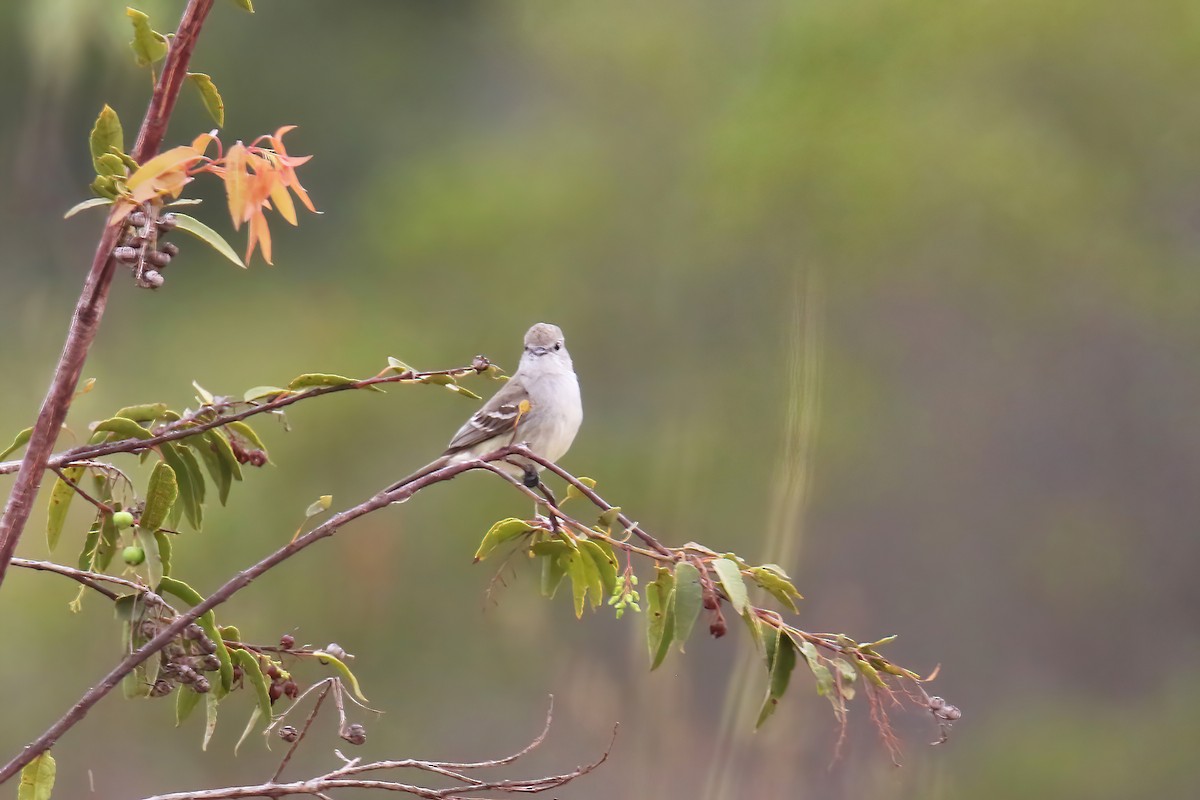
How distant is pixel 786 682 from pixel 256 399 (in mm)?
796

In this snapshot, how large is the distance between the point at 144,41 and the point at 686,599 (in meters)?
0.90

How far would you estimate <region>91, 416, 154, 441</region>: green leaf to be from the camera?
72.7 inches

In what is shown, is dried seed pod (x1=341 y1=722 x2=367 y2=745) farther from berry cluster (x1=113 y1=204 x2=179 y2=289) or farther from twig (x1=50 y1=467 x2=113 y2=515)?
berry cluster (x1=113 y1=204 x2=179 y2=289)

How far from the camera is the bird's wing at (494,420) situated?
13.1 ft

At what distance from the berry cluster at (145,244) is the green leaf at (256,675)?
0.61 meters

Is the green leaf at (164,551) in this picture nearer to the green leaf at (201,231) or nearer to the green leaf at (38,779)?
the green leaf at (38,779)

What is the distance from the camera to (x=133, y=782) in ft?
35.4

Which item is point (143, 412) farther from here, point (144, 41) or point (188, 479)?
point (144, 41)

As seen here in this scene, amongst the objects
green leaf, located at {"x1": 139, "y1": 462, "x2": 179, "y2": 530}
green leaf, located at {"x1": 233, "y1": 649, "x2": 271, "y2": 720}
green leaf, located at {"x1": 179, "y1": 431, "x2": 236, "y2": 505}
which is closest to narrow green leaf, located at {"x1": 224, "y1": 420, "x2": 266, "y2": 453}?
green leaf, located at {"x1": 179, "y1": 431, "x2": 236, "y2": 505}

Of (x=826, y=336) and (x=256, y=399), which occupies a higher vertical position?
(x=826, y=336)

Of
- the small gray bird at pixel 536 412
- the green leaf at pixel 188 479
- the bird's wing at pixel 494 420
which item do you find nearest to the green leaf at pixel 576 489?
the green leaf at pixel 188 479

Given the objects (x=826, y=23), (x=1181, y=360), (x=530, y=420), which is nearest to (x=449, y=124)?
(x=826, y=23)

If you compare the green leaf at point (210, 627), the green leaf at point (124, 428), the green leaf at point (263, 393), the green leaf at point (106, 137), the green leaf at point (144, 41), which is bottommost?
the green leaf at point (210, 627)

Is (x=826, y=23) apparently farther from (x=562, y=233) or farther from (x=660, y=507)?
(x=660, y=507)
